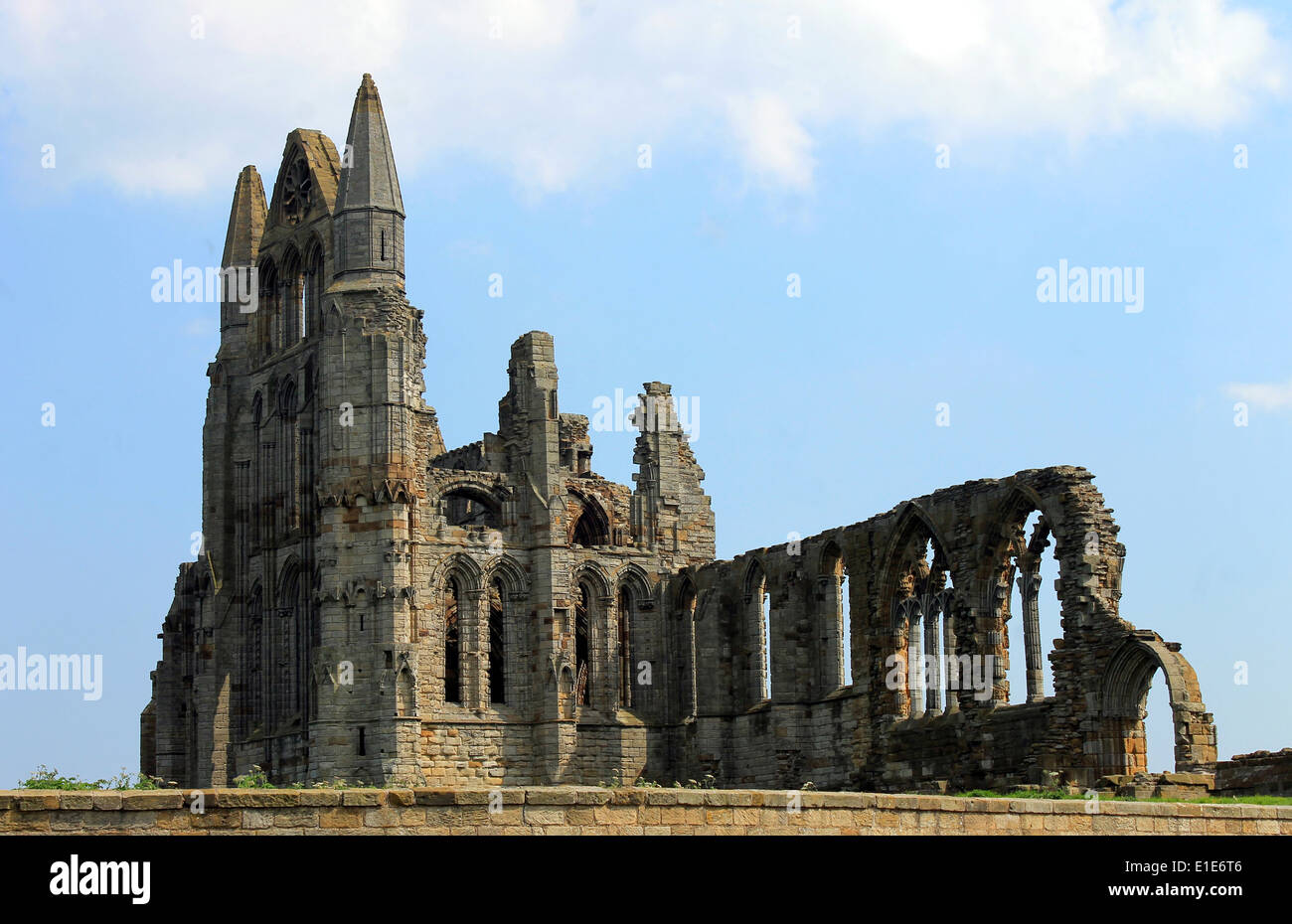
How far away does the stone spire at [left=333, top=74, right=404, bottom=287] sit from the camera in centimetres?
4838

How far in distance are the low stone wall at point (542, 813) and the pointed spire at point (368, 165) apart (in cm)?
2736

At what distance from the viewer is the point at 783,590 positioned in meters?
45.8

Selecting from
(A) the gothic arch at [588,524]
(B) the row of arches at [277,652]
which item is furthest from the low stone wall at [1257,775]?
(B) the row of arches at [277,652]

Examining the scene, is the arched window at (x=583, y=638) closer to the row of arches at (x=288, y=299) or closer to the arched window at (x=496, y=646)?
the arched window at (x=496, y=646)

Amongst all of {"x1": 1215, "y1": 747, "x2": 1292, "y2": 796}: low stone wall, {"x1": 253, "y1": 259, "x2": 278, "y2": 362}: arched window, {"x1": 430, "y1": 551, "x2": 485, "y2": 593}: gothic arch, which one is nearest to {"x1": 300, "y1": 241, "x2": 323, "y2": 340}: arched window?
{"x1": 253, "y1": 259, "x2": 278, "y2": 362}: arched window

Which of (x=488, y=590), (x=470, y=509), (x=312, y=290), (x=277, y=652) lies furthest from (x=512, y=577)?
(x=312, y=290)

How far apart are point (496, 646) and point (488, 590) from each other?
2.53 metres

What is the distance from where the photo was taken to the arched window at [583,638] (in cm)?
4975

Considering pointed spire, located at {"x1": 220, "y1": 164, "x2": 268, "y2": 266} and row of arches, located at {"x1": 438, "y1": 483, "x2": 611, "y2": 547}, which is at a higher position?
pointed spire, located at {"x1": 220, "y1": 164, "x2": 268, "y2": 266}

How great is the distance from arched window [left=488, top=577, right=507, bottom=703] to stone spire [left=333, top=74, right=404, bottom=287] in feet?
23.1

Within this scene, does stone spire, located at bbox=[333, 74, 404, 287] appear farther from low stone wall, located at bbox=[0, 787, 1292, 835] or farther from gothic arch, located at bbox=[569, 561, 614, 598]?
low stone wall, located at bbox=[0, 787, 1292, 835]

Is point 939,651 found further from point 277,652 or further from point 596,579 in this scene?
point 277,652

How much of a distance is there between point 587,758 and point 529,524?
17.0ft
